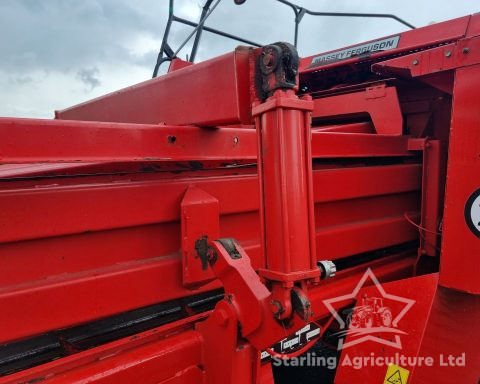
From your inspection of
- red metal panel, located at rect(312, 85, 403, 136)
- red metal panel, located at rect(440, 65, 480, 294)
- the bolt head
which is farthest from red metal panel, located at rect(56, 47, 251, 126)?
red metal panel, located at rect(312, 85, 403, 136)

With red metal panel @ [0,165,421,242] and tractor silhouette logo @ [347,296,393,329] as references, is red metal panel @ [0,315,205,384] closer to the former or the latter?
red metal panel @ [0,165,421,242]

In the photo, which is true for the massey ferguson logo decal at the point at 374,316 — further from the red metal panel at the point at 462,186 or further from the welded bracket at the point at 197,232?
the welded bracket at the point at 197,232

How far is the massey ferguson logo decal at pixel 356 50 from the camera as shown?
2.47 meters

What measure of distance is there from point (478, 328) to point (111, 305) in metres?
1.58

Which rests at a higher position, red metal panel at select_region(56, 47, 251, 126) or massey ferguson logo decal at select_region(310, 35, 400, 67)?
massey ferguson logo decal at select_region(310, 35, 400, 67)

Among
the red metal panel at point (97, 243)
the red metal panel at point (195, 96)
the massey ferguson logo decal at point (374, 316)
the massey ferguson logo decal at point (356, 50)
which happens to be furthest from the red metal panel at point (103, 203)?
the massey ferguson logo decal at point (356, 50)

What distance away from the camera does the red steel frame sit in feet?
3.45

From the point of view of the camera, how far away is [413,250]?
7.68 ft

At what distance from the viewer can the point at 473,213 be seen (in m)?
1.60

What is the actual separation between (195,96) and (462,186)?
120 centimetres

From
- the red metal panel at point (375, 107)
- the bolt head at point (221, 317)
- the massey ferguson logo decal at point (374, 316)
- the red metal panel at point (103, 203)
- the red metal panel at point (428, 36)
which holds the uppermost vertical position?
the red metal panel at point (428, 36)

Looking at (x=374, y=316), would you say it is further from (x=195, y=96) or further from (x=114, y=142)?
(x=114, y=142)

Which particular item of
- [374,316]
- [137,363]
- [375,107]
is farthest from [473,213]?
[137,363]

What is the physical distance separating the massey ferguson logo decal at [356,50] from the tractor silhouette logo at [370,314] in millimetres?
1596
